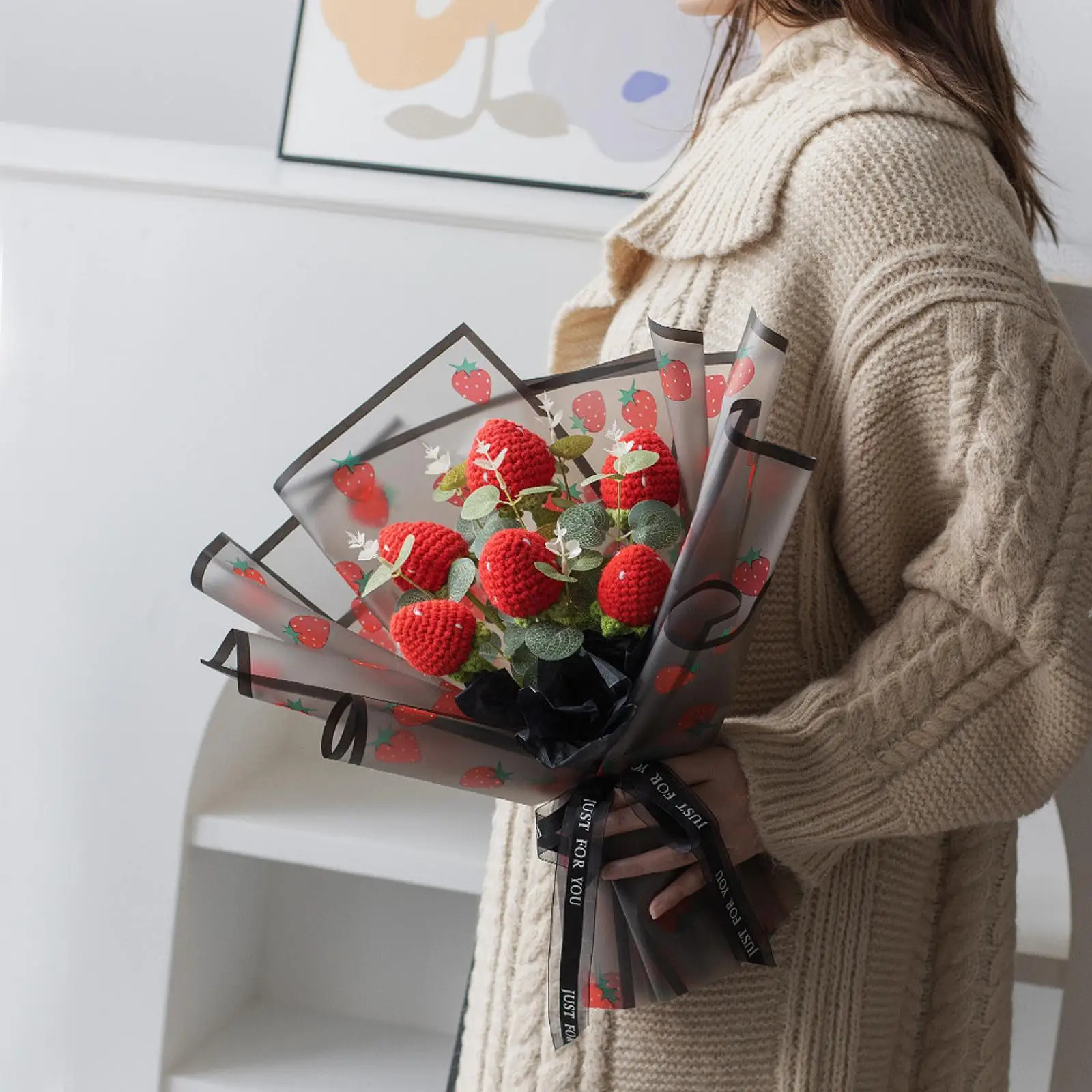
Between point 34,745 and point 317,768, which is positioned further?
point 317,768

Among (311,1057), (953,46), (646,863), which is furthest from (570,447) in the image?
(311,1057)

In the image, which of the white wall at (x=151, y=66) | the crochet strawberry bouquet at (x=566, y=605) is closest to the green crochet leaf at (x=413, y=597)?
the crochet strawberry bouquet at (x=566, y=605)

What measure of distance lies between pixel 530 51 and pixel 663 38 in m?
0.17

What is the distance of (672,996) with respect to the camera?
0.73 meters

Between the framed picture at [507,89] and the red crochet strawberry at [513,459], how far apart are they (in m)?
0.80

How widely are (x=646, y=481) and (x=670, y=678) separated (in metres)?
0.12

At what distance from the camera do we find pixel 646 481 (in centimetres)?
67

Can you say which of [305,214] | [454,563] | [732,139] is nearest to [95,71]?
[305,214]

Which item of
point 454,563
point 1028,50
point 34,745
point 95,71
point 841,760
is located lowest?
point 34,745

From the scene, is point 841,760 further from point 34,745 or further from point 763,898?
point 34,745

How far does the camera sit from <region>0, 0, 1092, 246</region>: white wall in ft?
5.61

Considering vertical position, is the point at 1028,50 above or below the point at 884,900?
above

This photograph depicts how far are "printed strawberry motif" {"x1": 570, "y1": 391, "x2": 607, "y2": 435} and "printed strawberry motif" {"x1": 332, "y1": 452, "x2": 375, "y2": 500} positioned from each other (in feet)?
0.46

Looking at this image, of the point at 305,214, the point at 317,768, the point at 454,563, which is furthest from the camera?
the point at 317,768
